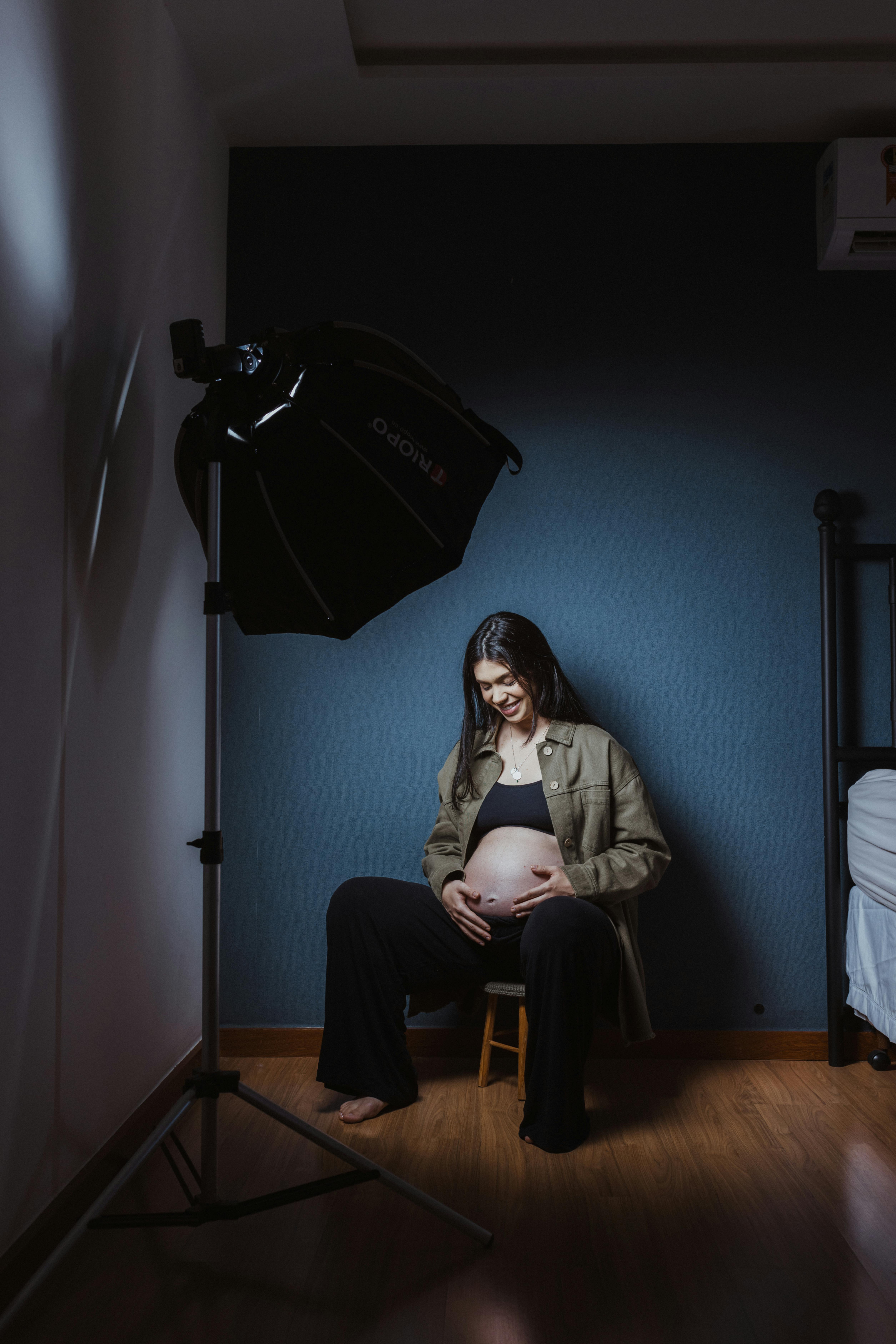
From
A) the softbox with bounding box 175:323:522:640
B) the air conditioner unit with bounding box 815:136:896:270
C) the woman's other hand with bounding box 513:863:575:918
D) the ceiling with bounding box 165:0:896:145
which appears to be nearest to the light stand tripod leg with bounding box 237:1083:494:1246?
the woman's other hand with bounding box 513:863:575:918

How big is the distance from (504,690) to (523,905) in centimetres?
53

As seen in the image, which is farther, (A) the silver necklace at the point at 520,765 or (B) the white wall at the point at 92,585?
(A) the silver necklace at the point at 520,765

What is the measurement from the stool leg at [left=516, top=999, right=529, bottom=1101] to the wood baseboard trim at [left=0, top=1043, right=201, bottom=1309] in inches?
31.7

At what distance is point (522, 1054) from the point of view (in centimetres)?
213

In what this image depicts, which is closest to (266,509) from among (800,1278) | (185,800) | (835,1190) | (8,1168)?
(185,800)

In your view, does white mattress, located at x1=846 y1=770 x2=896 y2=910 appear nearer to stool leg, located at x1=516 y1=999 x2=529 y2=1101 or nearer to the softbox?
stool leg, located at x1=516 y1=999 x2=529 y2=1101

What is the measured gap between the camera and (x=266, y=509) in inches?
62.2

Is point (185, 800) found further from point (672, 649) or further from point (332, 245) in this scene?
point (332, 245)

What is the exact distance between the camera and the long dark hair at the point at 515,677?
2.26m

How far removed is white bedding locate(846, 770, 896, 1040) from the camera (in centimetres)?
220

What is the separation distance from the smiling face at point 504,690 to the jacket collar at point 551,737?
80mm

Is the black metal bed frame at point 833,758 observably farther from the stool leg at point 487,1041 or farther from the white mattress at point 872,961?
the stool leg at point 487,1041

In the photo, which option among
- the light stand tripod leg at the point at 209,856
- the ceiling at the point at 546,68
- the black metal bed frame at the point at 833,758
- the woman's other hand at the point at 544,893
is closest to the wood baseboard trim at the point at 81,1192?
the light stand tripod leg at the point at 209,856

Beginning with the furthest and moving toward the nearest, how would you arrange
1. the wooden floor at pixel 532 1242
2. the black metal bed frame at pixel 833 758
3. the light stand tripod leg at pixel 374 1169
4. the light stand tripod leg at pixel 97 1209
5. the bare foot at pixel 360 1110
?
the black metal bed frame at pixel 833 758
the bare foot at pixel 360 1110
the light stand tripod leg at pixel 374 1169
the wooden floor at pixel 532 1242
the light stand tripod leg at pixel 97 1209
